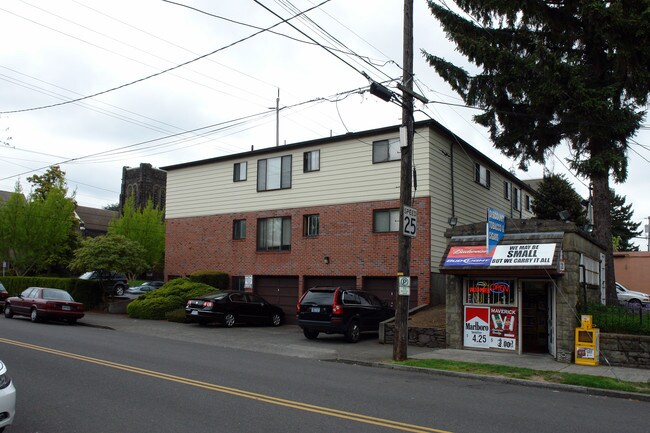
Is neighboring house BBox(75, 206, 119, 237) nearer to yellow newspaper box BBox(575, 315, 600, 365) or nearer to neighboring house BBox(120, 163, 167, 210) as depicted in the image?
neighboring house BBox(120, 163, 167, 210)

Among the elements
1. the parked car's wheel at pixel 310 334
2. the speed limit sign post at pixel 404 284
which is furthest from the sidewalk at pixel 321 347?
the speed limit sign post at pixel 404 284

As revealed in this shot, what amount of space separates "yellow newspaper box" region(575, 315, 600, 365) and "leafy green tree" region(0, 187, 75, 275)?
1287 inches

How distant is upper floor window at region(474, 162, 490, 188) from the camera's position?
2616cm

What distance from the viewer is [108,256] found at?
1102 inches

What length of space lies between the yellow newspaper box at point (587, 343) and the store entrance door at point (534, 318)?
7.19 feet

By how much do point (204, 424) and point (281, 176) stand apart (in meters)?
20.1

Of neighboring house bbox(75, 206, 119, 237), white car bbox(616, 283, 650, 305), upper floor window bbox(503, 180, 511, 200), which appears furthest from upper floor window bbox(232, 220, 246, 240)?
neighboring house bbox(75, 206, 119, 237)

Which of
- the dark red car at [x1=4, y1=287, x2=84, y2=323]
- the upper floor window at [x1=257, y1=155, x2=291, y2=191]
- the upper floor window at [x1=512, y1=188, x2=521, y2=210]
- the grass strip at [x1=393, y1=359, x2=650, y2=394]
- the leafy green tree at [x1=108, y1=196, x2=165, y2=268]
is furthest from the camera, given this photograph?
the leafy green tree at [x1=108, y1=196, x2=165, y2=268]

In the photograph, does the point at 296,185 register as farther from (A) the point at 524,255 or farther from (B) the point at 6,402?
(B) the point at 6,402

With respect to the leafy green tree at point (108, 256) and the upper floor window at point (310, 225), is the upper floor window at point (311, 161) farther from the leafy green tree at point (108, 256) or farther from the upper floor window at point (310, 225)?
the leafy green tree at point (108, 256)

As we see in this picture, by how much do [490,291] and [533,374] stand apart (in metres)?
4.26

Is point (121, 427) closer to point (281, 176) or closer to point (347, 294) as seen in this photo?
point (347, 294)

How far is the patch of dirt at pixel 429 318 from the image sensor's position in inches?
712

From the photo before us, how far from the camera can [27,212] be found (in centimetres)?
3544
